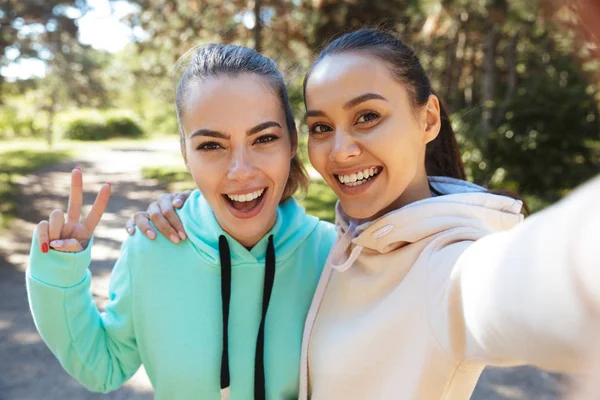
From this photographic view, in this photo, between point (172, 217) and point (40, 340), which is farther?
point (40, 340)

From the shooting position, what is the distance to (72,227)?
63.7 inches

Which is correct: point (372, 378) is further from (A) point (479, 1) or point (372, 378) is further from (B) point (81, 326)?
(A) point (479, 1)

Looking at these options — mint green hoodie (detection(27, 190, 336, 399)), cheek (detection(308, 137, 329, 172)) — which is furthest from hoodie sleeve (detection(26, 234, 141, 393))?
cheek (detection(308, 137, 329, 172))

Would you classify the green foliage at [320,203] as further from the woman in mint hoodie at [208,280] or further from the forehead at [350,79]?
the forehead at [350,79]

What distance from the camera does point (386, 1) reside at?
10984mm

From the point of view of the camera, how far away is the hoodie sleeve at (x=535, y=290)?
Answer: 0.60 metres

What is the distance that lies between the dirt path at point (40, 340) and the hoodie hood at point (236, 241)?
7.26 feet

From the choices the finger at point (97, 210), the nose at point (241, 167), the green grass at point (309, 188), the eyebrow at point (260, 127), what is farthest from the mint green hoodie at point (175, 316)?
the green grass at point (309, 188)

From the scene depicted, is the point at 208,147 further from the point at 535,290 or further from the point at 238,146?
the point at 535,290

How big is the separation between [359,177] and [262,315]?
1.82 ft

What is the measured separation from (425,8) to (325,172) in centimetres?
1032

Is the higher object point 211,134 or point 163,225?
point 211,134

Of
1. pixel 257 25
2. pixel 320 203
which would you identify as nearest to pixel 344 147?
pixel 320 203

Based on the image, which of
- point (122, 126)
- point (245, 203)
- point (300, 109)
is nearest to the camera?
point (245, 203)
